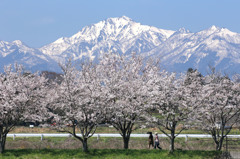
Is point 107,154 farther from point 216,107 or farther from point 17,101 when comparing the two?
point 216,107

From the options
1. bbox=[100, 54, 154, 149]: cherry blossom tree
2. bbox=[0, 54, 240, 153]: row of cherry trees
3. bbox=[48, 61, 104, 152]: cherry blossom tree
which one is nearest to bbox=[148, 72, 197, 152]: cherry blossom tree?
bbox=[0, 54, 240, 153]: row of cherry trees

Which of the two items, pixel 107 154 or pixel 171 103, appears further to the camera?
pixel 171 103

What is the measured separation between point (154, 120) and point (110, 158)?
15.5 feet

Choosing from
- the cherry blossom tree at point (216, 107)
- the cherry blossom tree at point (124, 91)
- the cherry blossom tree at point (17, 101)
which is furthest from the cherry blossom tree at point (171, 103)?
the cherry blossom tree at point (17, 101)

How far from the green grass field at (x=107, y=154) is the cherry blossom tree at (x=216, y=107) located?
2465 millimetres

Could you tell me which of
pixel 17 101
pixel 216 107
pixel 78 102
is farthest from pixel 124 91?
pixel 17 101

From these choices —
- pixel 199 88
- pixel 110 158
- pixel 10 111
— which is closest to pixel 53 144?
pixel 10 111

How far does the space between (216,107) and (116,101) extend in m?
8.66

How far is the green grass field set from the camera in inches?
1185

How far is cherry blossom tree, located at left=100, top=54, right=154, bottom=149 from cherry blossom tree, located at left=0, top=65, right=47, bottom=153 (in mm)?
5870

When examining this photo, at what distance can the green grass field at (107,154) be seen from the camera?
30094 mm

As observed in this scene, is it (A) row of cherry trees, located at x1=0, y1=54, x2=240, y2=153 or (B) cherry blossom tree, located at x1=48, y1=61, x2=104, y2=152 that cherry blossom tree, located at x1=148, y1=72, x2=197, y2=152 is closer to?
(A) row of cherry trees, located at x1=0, y1=54, x2=240, y2=153

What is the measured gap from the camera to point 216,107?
3300 centimetres

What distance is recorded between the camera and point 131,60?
1607 inches
